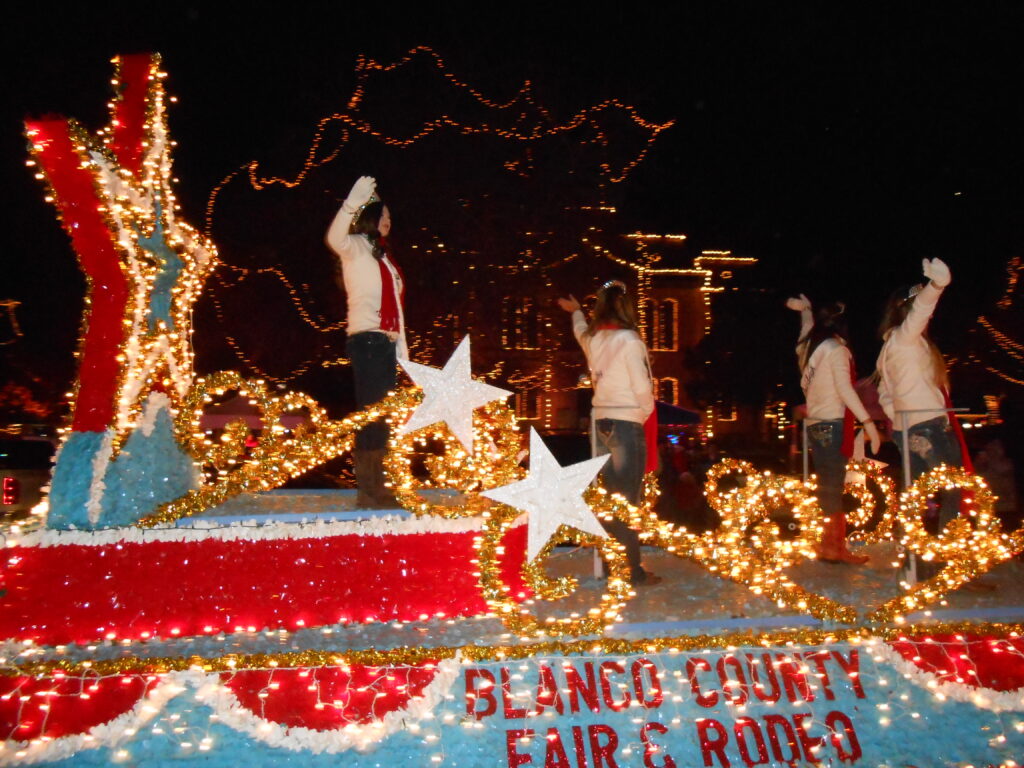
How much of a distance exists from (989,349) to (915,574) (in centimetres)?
1160

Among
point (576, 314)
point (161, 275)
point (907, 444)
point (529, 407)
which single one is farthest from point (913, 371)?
point (529, 407)

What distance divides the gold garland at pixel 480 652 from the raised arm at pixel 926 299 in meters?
1.75

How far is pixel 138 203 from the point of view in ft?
12.9

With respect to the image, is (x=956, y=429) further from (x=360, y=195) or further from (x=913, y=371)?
(x=360, y=195)

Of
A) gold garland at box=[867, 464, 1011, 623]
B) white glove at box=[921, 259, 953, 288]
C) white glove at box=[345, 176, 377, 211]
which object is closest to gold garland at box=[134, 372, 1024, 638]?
gold garland at box=[867, 464, 1011, 623]

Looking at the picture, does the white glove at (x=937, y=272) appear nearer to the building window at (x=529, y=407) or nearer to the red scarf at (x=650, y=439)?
the red scarf at (x=650, y=439)

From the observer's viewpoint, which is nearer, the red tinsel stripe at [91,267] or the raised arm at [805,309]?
the red tinsel stripe at [91,267]

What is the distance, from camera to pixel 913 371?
476 cm

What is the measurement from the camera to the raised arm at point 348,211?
13.4 ft

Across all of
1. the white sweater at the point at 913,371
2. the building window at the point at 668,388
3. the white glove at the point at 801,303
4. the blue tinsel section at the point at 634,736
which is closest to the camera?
the blue tinsel section at the point at 634,736

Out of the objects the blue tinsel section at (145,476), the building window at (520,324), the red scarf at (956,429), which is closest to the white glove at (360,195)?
the blue tinsel section at (145,476)

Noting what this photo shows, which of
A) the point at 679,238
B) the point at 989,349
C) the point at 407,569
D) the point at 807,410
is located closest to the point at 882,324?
the point at 807,410

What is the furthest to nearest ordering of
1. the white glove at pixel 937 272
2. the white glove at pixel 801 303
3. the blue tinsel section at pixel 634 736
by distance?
the white glove at pixel 801 303 → the white glove at pixel 937 272 → the blue tinsel section at pixel 634 736

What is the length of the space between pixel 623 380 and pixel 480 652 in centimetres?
184
